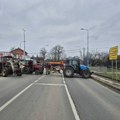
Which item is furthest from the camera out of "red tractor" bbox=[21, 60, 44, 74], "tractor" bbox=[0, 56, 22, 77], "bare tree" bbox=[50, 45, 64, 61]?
"bare tree" bbox=[50, 45, 64, 61]

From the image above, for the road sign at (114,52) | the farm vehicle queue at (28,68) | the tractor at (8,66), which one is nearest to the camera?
the road sign at (114,52)

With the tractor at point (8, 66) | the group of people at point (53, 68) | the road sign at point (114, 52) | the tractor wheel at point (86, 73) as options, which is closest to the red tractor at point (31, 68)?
the group of people at point (53, 68)

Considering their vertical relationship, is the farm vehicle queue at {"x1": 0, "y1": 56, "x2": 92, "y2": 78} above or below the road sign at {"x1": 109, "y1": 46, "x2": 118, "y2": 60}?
below

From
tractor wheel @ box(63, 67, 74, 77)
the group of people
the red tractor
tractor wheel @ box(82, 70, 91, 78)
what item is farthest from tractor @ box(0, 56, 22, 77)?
the group of people

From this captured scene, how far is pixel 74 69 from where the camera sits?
4731 centimetres

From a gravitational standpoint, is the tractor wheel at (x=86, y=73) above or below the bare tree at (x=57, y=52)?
below

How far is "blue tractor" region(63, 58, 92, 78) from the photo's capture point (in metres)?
46.8

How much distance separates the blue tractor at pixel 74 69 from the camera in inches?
1841

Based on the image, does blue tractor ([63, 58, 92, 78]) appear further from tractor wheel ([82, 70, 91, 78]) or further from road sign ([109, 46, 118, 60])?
road sign ([109, 46, 118, 60])

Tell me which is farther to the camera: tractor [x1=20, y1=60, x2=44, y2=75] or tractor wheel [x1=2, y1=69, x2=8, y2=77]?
tractor [x1=20, y1=60, x2=44, y2=75]

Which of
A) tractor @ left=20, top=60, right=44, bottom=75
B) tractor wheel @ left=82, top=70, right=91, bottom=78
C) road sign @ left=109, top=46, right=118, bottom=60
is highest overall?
road sign @ left=109, top=46, right=118, bottom=60

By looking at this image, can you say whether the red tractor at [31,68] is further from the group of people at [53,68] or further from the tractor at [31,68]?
the group of people at [53,68]

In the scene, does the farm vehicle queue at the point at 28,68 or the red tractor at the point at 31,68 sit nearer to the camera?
the farm vehicle queue at the point at 28,68

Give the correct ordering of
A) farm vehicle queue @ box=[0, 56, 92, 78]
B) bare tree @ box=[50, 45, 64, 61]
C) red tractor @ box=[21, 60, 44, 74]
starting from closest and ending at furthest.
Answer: farm vehicle queue @ box=[0, 56, 92, 78] < red tractor @ box=[21, 60, 44, 74] < bare tree @ box=[50, 45, 64, 61]
